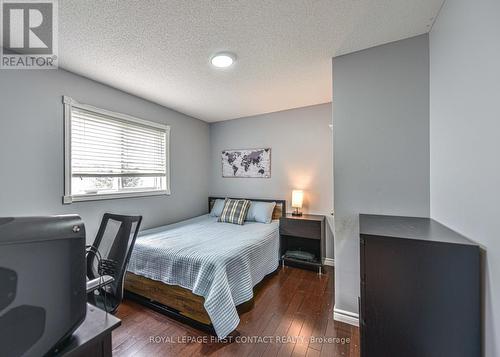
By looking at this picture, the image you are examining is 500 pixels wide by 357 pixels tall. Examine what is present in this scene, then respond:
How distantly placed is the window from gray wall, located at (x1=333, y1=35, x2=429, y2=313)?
2544 millimetres

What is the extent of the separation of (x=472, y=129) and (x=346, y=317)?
176 cm

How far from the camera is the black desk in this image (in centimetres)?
66

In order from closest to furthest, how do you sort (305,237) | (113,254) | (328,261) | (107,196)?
(113,254), (107,196), (305,237), (328,261)

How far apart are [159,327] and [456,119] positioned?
106 inches

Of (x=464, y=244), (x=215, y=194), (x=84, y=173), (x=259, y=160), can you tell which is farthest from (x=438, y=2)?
(x=215, y=194)

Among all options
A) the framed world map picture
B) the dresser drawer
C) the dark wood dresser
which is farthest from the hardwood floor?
the framed world map picture

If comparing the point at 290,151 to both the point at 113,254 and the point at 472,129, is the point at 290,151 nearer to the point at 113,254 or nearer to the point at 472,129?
the point at 472,129

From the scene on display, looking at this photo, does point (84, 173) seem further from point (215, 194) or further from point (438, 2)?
point (438, 2)

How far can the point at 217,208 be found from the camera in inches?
153

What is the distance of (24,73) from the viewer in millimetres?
1930

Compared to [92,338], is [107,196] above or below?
above
